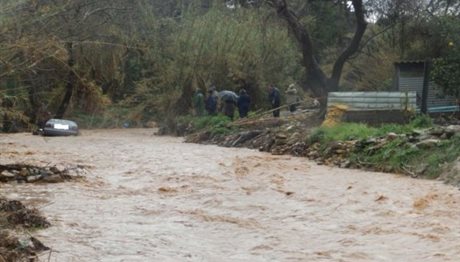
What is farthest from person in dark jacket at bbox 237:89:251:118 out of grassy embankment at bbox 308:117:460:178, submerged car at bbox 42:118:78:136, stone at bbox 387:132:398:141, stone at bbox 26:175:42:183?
stone at bbox 26:175:42:183

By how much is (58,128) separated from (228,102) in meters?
6.74

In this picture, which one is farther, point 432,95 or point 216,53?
point 216,53

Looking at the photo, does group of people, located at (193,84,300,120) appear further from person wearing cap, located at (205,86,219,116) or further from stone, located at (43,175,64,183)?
stone, located at (43,175,64,183)

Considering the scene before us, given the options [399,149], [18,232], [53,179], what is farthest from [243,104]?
[18,232]

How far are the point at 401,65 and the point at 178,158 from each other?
11095mm

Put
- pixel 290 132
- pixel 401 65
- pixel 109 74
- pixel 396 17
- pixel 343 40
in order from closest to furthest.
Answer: pixel 290 132, pixel 401 65, pixel 396 17, pixel 109 74, pixel 343 40

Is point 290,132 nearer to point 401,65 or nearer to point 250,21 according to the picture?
point 401,65

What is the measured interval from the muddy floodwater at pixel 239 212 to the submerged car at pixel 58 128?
8375mm

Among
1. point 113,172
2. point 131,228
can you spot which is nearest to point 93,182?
point 113,172

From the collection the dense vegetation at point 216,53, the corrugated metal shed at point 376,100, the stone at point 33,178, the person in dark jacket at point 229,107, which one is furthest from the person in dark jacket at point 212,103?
the stone at point 33,178

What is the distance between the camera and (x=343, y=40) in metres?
44.2

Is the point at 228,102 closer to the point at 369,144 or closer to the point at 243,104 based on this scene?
the point at 243,104

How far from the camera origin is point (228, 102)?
1085 inches

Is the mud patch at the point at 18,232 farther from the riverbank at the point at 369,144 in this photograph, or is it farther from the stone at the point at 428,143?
the stone at the point at 428,143
